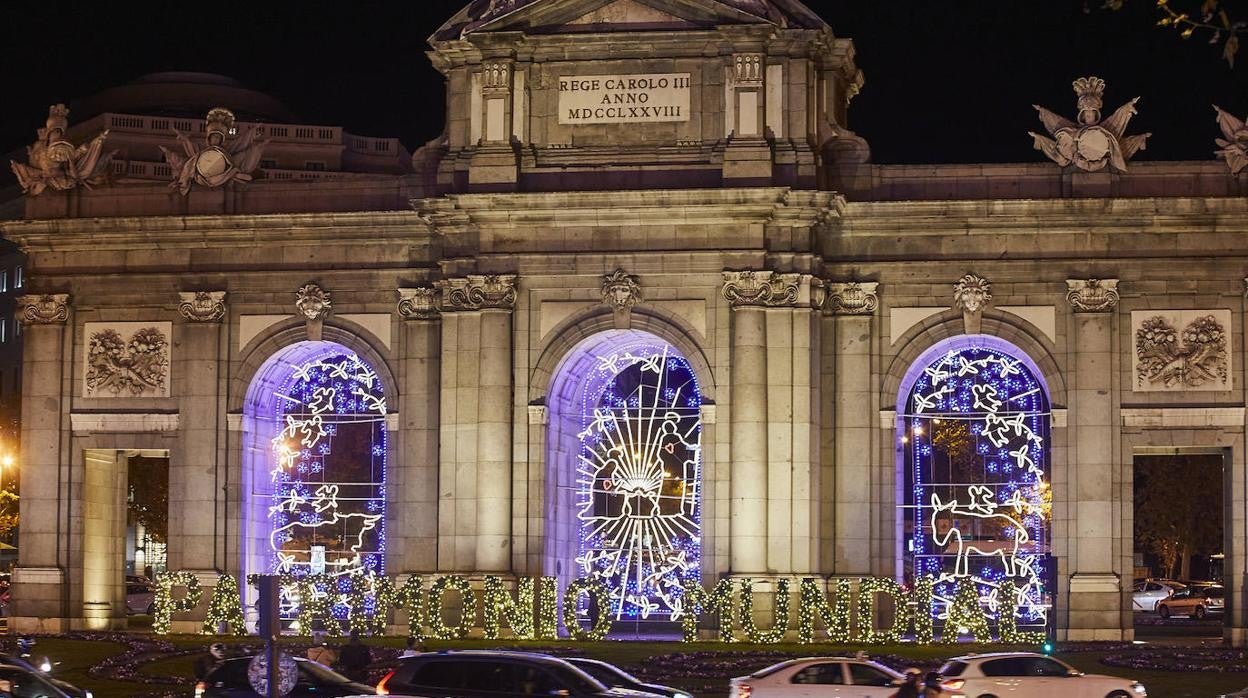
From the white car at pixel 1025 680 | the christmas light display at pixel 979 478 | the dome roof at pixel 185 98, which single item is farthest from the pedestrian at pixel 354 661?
the dome roof at pixel 185 98

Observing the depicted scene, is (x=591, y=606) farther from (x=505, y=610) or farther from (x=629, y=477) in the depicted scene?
(x=629, y=477)

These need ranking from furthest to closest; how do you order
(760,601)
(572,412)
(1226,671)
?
(572,412) < (760,601) < (1226,671)

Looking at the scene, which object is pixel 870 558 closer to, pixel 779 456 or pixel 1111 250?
pixel 779 456

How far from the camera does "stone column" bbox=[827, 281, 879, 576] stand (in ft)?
199

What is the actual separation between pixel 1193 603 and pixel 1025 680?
39.9m

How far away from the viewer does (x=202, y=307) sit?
63.6 meters

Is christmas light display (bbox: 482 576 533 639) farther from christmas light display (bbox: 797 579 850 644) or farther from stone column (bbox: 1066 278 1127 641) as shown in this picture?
stone column (bbox: 1066 278 1127 641)

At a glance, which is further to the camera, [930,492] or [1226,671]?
[930,492]

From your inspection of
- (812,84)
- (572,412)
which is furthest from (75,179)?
(812,84)

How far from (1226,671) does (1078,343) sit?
1256 cm

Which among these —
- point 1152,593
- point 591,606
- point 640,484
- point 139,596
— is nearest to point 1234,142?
point 640,484

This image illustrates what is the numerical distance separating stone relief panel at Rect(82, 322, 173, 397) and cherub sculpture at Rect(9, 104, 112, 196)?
4284 mm

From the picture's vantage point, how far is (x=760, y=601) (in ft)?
193

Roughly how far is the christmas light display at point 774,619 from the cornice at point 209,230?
13460 millimetres
